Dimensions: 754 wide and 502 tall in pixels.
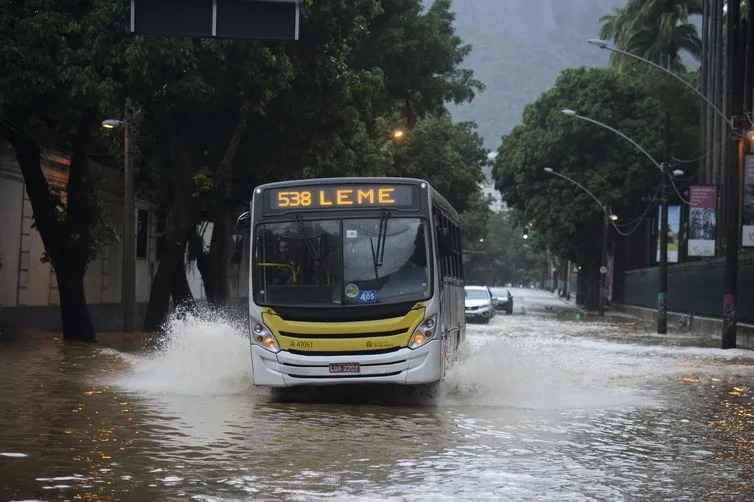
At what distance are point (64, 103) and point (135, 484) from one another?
15.7 m

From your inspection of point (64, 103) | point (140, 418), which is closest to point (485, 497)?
point (140, 418)

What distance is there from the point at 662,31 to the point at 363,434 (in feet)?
211

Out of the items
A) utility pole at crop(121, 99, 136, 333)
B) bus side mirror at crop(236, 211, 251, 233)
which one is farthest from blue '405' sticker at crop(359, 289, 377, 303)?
utility pole at crop(121, 99, 136, 333)

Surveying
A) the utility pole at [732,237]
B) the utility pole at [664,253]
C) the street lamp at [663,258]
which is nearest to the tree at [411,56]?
the street lamp at [663,258]

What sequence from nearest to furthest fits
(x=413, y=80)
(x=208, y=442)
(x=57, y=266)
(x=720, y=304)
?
(x=208, y=442), (x=57, y=266), (x=720, y=304), (x=413, y=80)

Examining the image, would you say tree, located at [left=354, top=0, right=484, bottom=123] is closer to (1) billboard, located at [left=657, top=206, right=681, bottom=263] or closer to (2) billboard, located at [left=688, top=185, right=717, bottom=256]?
(1) billboard, located at [left=657, top=206, right=681, bottom=263]

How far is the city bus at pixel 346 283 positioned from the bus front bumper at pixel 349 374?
12mm

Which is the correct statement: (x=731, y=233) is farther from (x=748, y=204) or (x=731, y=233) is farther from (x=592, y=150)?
(x=592, y=150)

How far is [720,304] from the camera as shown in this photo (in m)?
42.3

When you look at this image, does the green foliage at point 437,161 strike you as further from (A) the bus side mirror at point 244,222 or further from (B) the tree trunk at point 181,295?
(A) the bus side mirror at point 244,222

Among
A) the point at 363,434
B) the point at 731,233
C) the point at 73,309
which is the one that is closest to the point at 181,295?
the point at 73,309

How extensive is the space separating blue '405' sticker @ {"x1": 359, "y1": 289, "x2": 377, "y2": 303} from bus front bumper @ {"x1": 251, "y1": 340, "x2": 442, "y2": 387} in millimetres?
691

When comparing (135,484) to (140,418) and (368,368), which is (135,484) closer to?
(140,418)

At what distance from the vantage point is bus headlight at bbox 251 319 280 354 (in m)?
14.9
